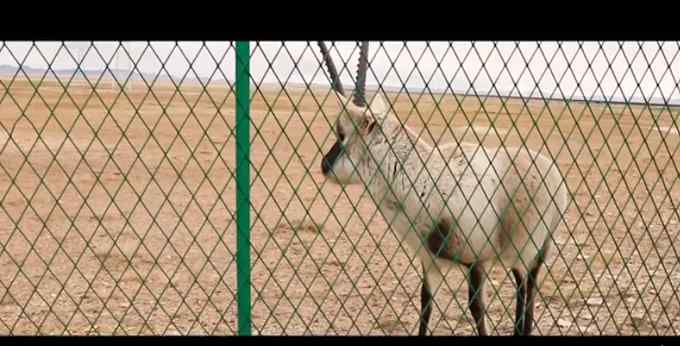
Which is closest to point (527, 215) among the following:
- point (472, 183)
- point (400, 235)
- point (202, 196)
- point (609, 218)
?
point (472, 183)

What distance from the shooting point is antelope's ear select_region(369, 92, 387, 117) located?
470cm

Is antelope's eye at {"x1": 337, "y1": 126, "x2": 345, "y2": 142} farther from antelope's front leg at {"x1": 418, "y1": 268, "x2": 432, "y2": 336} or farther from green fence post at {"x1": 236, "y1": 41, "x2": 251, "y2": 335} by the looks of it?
green fence post at {"x1": 236, "y1": 41, "x2": 251, "y2": 335}

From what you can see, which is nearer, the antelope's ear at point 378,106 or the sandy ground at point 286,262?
the sandy ground at point 286,262

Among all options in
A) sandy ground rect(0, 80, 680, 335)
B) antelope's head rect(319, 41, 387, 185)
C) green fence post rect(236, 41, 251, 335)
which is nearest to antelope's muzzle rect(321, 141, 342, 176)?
antelope's head rect(319, 41, 387, 185)

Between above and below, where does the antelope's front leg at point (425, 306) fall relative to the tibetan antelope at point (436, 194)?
below

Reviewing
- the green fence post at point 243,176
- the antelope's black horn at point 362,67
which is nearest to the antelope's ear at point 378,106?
the antelope's black horn at point 362,67

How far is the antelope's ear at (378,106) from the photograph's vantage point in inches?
185

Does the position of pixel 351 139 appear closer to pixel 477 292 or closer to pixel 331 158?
pixel 331 158

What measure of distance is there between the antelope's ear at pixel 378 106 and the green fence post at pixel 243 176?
1.46 metres

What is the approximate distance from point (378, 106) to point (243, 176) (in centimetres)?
161

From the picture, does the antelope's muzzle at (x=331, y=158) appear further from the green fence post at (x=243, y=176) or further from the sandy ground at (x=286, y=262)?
the green fence post at (x=243, y=176)

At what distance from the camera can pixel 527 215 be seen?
483 cm
